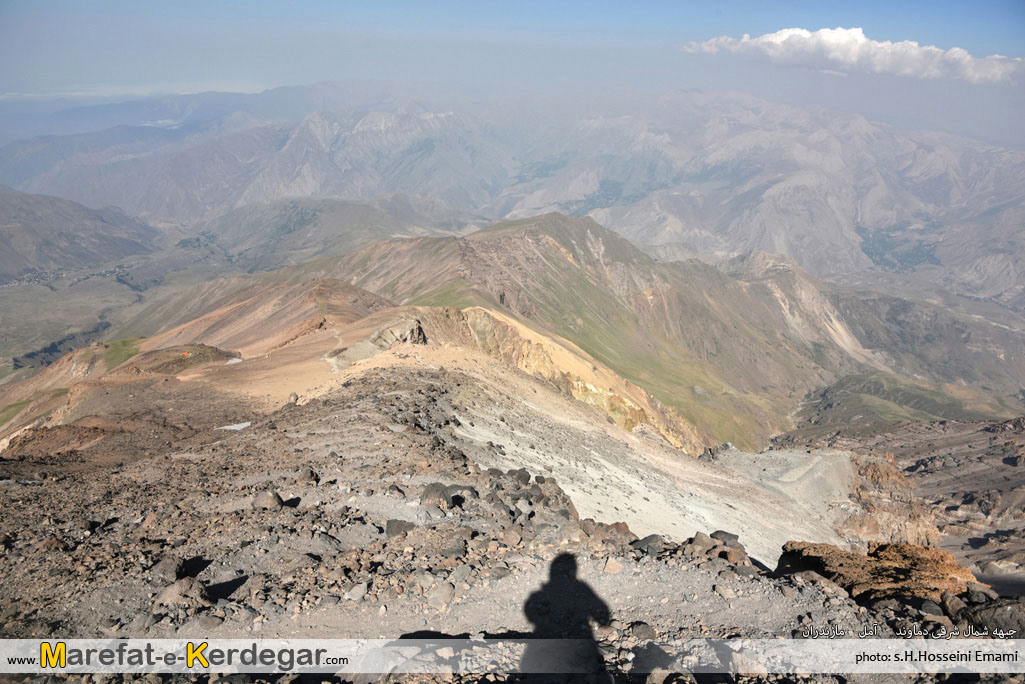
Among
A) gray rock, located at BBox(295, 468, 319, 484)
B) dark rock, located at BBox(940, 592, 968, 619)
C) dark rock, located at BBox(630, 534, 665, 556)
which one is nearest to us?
dark rock, located at BBox(940, 592, 968, 619)

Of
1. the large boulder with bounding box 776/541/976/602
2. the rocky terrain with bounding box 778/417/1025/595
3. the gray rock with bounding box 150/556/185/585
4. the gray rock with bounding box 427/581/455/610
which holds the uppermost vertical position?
the gray rock with bounding box 150/556/185/585

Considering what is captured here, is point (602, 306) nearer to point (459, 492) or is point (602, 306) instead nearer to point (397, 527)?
point (459, 492)

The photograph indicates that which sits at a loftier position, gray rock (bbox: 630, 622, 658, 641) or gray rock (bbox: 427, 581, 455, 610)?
gray rock (bbox: 427, 581, 455, 610)

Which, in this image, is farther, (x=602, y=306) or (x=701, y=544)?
(x=602, y=306)

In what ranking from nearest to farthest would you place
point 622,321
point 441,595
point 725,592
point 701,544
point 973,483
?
point 441,595 → point 725,592 → point 701,544 → point 973,483 → point 622,321

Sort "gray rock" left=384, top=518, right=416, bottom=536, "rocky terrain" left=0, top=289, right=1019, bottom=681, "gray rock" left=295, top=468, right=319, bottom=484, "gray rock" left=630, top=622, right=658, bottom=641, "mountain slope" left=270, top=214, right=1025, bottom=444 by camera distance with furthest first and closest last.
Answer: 1. "mountain slope" left=270, top=214, right=1025, bottom=444
2. "gray rock" left=295, top=468, right=319, bottom=484
3. "gray rock" left=384, top=518, right=416, bottom=536
4. "gray rock" left=630, top=622, right=658, bottom=641
5. "rocky terrain" left=0, top=289, right=1019, bottom=681

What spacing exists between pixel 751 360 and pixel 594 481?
183m

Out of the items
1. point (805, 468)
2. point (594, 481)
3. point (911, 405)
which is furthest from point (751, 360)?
point (594, 481)

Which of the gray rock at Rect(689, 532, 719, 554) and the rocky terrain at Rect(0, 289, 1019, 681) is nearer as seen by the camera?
the rocky terrain at Rect(0, 289, 1019, 681)

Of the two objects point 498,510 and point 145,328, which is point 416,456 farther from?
point 145,328

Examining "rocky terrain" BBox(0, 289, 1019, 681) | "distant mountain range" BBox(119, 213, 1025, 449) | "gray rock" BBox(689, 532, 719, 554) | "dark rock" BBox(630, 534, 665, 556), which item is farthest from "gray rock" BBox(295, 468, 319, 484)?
"distant mountain range" BBox(119, 213, 1025, 449)

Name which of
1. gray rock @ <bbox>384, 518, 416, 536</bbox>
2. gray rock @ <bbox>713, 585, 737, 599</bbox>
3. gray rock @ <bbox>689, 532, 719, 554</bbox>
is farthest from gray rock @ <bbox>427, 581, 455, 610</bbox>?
gray rock @ <bbox>689, 532, 719, 554</bbox>

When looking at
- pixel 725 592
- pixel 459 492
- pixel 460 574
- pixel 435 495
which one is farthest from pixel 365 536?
pixel 725 592

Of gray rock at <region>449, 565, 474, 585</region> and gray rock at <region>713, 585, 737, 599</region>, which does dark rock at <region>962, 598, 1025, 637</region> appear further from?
gray rock at <region>449, 565, 474, 585</region>
